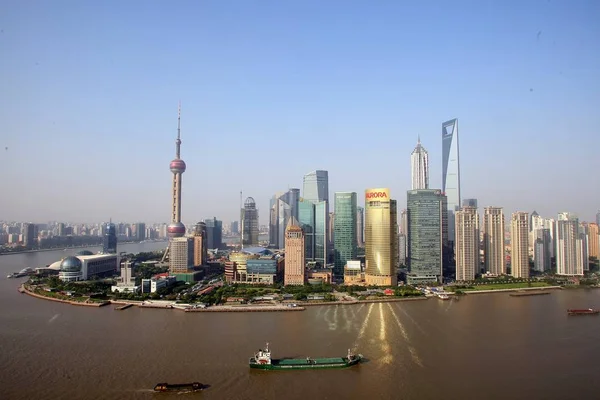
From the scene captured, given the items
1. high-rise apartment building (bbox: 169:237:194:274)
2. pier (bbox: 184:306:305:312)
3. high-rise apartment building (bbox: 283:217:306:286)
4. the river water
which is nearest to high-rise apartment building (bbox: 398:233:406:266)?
high-rise apartment building (bbox: 283:217:306:286)

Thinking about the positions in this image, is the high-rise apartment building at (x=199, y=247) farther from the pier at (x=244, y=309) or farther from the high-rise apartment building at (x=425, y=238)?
the high-rise apartment building at (x=425, y=238)

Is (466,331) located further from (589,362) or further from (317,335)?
(317,335)

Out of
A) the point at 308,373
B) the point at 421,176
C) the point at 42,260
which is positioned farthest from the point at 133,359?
the point at 421,176

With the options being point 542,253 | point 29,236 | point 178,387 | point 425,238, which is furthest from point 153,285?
point 29,236

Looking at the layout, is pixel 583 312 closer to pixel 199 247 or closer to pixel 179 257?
pixel 179 257

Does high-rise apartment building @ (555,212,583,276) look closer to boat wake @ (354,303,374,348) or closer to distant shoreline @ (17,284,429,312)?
distant shoreline @ (17,284,429,312)
